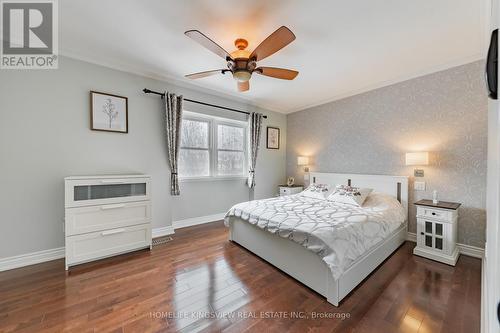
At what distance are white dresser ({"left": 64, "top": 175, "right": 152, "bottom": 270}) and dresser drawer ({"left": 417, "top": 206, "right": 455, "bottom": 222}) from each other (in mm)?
3682

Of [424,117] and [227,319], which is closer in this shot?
[227,319]

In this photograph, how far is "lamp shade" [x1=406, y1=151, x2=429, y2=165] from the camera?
2.71 metres

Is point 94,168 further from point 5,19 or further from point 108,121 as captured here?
point 5,19

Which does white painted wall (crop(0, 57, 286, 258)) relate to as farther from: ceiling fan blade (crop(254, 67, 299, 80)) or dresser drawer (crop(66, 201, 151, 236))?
ceiling fan blade (crop(254, 67, 299, 80))

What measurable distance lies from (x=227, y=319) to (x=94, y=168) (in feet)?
8.41

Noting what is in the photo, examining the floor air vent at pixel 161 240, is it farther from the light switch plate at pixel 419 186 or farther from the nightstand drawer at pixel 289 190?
the light switch plate at pixel 419 186

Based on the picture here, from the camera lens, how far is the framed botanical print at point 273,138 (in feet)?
15.7

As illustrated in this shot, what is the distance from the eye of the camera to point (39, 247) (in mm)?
2371

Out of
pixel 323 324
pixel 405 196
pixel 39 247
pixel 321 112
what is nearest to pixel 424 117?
pixel 405 196

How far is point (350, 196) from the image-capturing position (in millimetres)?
2947

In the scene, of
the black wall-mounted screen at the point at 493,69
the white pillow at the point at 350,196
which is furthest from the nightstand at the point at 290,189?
the black wall-mounted screen at the point at 493,69

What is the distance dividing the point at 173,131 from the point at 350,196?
300 centimetres

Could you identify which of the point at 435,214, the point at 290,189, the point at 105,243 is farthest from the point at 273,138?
the point at 105,243

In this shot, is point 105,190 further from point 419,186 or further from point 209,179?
point 419,186
